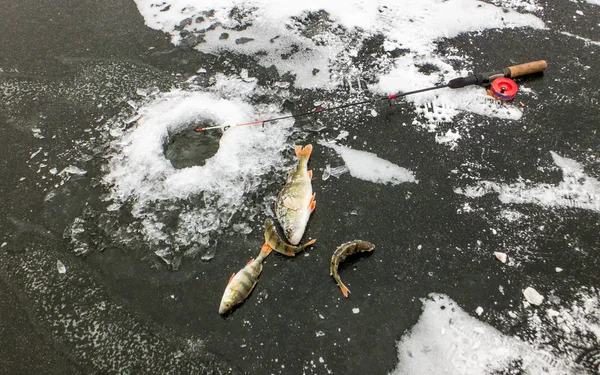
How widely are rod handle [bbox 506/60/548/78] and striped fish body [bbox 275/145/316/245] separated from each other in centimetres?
242

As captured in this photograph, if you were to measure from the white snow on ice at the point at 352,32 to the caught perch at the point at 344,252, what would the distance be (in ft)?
5.40

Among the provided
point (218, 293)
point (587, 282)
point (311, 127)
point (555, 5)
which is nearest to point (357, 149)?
point (311, 127)

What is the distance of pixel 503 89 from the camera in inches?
147

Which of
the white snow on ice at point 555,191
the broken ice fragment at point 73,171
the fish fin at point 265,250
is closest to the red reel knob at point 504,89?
the white snow on ice at point 555,191

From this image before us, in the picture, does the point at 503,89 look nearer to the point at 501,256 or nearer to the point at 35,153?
the point at 501,256

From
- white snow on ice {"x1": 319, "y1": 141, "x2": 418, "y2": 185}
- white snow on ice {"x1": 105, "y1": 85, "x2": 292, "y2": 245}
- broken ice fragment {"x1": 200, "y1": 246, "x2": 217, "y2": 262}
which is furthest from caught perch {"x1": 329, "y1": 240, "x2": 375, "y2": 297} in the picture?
broken ice fragment {"x1": 200, "y1": 246, "x2": 217, "y2": 262}

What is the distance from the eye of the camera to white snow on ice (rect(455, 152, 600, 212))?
121 inches

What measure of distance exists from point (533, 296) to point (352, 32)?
11.2 feet

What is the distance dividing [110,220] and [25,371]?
3.95ft

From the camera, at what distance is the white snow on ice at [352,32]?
3.89 m

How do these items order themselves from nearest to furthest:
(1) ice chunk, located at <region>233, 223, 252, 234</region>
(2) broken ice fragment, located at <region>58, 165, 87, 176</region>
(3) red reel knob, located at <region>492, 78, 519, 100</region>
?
(1) ice chunk, located at <region>233, 223, 252, 234</region> → (2) broken ice fragment, located at <region>58, 165, 87, 176</region> → (3) red reel knob, located at <region>492, 78, 519, 100</region>

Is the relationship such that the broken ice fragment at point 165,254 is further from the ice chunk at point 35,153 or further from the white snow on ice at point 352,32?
the white snow on ice at point 352,32

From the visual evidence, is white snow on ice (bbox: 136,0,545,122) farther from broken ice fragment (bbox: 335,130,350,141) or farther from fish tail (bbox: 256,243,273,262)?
fish tail (bbox: 256,243,273,262)

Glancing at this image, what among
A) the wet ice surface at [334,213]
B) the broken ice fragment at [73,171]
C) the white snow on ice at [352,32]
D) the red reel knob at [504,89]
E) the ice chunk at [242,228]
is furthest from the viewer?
the white snow on ice at [352,32]
